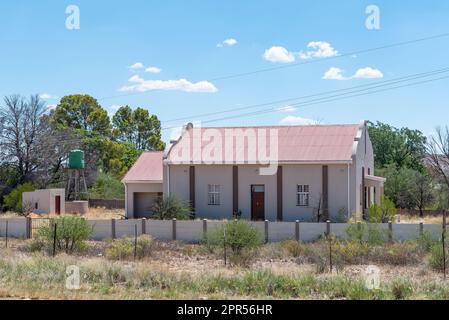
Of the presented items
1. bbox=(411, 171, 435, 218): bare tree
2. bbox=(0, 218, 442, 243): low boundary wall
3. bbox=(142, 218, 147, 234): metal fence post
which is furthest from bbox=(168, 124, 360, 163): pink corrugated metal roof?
bbox=(411, 171, 435, 218): bare tree

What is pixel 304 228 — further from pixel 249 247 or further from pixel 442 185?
pixel 442 185

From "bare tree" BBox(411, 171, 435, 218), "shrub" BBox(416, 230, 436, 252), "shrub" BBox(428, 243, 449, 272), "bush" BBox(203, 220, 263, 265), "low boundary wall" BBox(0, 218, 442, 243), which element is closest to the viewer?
"shrub" BBox(428, 243, 449, 272)

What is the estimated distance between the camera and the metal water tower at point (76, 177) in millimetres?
51375

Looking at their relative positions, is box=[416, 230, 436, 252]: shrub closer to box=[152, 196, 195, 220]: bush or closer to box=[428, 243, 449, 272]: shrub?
box=[428, 243, 449, 272]: shrub

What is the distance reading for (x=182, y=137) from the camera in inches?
1745

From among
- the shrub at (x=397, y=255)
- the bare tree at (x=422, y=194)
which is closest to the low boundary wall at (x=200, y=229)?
the shrub at (x=397, y=255)

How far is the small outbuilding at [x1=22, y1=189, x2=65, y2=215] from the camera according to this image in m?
45.7

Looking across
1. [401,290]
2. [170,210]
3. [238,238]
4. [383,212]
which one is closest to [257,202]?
[170,210]

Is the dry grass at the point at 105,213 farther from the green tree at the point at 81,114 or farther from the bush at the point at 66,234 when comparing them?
the green tree at the point at 81,114

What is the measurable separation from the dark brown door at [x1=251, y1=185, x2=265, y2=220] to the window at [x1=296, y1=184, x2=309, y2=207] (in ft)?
6.98

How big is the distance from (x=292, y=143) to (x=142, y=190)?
34.1 feet

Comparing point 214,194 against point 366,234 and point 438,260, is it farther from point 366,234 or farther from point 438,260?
point 438,260

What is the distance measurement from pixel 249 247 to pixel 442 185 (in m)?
31.6

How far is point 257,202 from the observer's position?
40.4 meters
